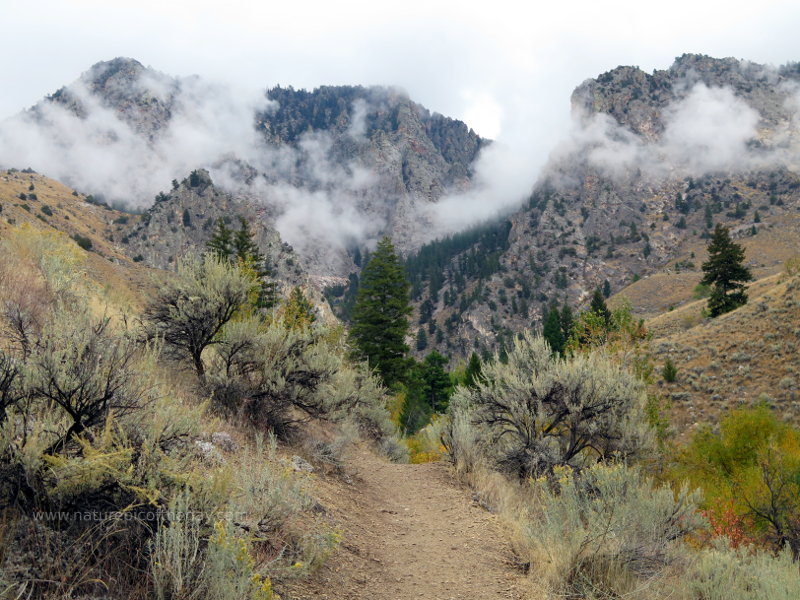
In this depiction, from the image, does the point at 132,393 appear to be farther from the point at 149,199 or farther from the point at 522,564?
the point at 149,199

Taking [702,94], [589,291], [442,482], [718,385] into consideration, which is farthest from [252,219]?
[702,94]

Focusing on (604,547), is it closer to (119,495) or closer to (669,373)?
(119,495)

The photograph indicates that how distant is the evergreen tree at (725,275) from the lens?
39.8 meters

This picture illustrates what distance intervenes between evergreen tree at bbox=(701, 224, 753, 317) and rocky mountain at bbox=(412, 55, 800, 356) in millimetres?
52502

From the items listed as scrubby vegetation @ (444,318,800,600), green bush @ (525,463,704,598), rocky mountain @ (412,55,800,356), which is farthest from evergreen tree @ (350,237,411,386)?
rocky mountain @ (412,55,800,356)

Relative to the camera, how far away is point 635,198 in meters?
137

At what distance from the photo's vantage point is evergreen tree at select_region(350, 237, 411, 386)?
30047 millimetres

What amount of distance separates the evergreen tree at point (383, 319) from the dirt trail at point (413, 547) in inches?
822

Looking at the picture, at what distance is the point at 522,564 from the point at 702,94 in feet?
626

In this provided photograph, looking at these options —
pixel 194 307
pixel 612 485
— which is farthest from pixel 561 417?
pixel 194 307

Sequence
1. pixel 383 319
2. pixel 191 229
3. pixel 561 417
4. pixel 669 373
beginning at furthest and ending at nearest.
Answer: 1. pixel 191 229
2. pixel 383 319
3. pixel 669 373
4. pixel 561 417

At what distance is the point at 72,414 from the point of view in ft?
11.3

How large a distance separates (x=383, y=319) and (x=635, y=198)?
435 ft

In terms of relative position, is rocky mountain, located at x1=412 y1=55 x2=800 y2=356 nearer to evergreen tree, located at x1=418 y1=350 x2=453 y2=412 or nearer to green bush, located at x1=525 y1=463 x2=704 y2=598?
evergreen tree, located at x1=418 y1=350 x2=453 y2=412
